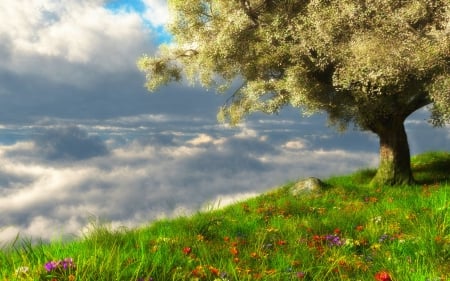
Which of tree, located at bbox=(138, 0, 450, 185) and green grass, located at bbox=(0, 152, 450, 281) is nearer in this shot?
green grass, located at bbox=(0, 152, 450, 281)

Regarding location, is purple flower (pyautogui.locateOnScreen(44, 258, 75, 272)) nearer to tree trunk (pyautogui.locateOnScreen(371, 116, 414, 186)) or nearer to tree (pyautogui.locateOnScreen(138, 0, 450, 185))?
tree (pyautogui.locateOnScreen(138, 0, 450, 185))

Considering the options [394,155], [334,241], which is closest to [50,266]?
[334,241]

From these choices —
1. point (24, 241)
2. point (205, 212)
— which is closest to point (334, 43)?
point (205, 212)

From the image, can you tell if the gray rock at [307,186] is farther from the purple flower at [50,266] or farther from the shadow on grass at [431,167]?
the purple flower at [50,266]

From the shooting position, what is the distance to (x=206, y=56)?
75.6 ft

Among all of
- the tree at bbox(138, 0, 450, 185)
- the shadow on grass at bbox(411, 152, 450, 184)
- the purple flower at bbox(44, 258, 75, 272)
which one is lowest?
the shadow on grass at bbox(411, 152, 450, 184)

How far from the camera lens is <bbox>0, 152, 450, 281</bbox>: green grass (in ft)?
20.9

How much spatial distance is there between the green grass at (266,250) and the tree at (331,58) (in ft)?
21.7

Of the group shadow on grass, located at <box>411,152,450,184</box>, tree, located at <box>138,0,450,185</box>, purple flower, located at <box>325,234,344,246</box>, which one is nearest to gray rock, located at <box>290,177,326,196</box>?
tree, located at <box>138,0,450,185</box>

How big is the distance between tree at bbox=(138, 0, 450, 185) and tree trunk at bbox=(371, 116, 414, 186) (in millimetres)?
45

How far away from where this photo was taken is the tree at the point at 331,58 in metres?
18.7

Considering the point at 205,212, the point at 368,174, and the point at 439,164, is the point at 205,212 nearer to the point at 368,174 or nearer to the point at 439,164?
the point at 368,174

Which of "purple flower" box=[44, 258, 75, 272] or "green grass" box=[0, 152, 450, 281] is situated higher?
"purple flower" box=[44, 258, 75, 272]

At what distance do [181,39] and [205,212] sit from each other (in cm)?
1426
